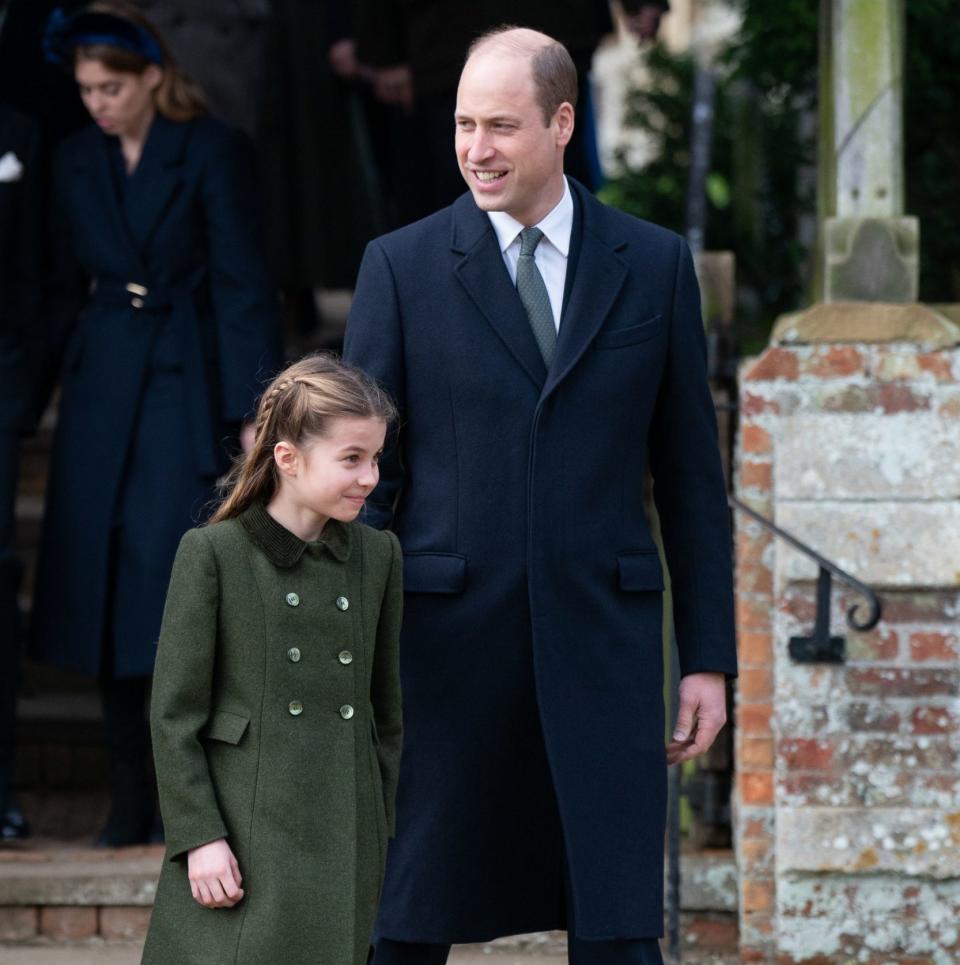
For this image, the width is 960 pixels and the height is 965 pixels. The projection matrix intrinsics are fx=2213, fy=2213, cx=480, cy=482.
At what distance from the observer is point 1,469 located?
5.34 meters

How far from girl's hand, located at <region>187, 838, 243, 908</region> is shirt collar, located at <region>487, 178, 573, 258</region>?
41.3 inches

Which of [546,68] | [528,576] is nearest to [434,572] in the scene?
[528,576]

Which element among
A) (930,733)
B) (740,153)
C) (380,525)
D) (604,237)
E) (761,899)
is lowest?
(761,899)

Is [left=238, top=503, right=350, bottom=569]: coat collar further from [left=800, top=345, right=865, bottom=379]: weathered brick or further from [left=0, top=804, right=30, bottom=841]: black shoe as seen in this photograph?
[left=0, top=804, right=30, bottom=841]: black shoe

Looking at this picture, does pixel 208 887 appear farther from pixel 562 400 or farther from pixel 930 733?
pixel 930 733

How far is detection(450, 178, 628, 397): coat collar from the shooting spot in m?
3.42

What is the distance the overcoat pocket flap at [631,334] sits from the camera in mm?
3443

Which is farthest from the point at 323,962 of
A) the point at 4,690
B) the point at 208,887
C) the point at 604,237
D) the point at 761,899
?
the point at 4,690

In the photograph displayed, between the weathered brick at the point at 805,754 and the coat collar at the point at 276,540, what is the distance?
1874 mm

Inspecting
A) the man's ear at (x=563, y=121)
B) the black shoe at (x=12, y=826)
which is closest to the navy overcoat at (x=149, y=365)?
the black shoe at (x=12, y=826)

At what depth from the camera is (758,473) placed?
4922 millimetres

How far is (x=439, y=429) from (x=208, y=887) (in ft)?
Result: 2.63

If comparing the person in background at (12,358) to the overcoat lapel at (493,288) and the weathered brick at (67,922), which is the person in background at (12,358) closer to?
the weathered brick at (67,922)

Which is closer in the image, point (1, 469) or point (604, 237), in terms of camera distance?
point (604, 237)
